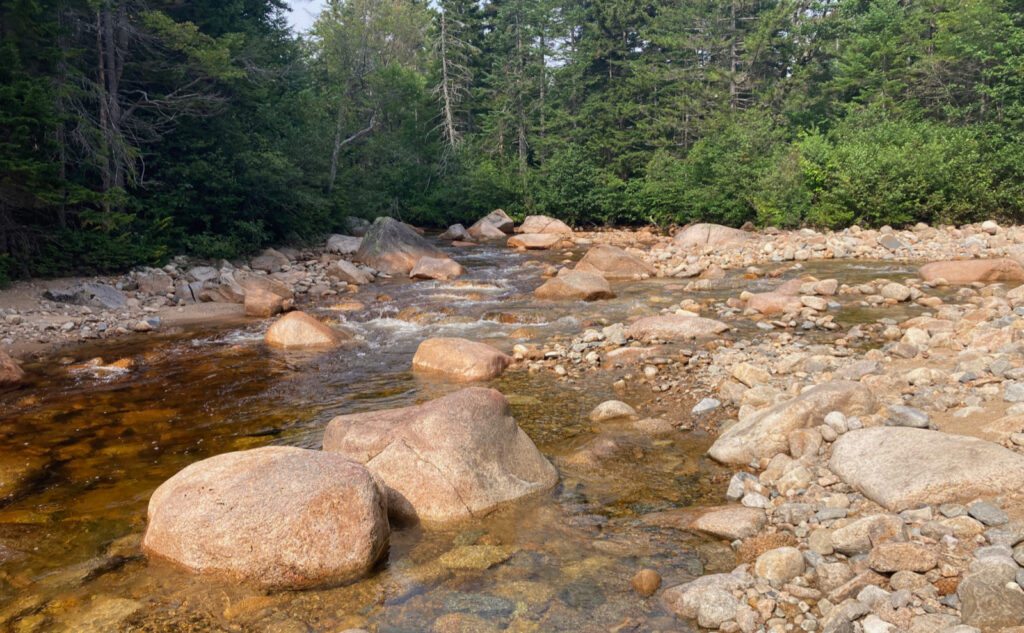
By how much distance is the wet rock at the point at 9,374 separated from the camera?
364 inches

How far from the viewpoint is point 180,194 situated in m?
19.1

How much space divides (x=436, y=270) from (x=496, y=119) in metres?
22.7

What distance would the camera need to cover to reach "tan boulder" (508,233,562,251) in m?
26.4

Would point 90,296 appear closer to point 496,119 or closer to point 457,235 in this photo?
point 457,235

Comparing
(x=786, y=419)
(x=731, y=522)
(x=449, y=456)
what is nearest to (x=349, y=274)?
(x=449, y=456)

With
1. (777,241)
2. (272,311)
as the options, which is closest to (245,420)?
(272,311)

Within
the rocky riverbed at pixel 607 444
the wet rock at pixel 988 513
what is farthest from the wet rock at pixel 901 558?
the wet rock at pixel 988 513

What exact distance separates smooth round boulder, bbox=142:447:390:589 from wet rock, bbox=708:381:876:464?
3.36 meters

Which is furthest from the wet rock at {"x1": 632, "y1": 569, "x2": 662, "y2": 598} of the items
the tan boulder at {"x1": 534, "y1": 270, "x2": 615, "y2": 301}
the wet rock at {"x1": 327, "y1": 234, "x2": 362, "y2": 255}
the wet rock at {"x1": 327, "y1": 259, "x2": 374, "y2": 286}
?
the wet rock at {"x1": 327, "y1": 234, "x2": 362, "y2": 255}

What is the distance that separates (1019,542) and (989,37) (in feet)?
90.6

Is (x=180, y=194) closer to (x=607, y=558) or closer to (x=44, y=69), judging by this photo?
(x=44, y=69)

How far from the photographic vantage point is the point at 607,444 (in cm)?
670

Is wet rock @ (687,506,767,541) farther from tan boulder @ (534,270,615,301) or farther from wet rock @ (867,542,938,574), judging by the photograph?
tan boulder @ (534,270,615,301)

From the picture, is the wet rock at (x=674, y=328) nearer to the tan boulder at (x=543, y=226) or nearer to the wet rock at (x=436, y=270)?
the wet rock at (x=436, y=270)
